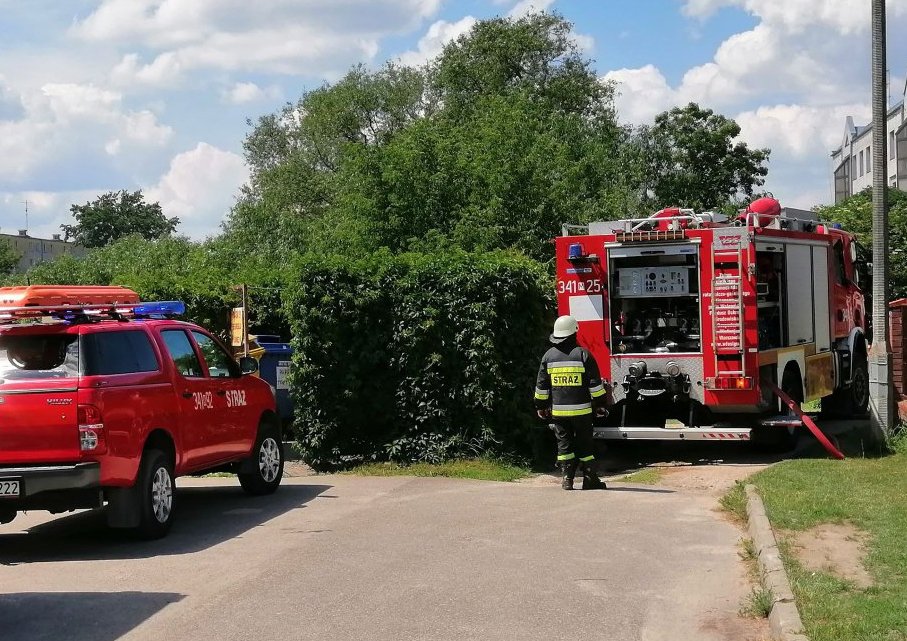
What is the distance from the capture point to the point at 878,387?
14.5 m

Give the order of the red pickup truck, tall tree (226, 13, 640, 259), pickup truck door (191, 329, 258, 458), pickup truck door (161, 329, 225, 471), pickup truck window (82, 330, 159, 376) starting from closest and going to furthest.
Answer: the red pickup truck < pickup truck window (82, 330, 159, 376) < pickup truck door (161, 329, 225, 471) < pickup truck door (191, 329, 258, 458) < tall tree (226, 13, 640, 259)

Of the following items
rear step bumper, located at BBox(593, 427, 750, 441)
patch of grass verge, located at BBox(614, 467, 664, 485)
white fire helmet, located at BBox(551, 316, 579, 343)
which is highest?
white fire helmet, located at BBox(551, 316, 579, 343)

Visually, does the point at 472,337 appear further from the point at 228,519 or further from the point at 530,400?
the point at 228,519

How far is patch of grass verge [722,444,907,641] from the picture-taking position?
6.12 metres

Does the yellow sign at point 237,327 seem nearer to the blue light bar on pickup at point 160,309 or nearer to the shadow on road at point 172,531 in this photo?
the shadow on road at point 172,531

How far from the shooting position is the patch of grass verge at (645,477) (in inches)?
499

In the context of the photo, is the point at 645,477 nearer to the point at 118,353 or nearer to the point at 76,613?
the point at 118,353

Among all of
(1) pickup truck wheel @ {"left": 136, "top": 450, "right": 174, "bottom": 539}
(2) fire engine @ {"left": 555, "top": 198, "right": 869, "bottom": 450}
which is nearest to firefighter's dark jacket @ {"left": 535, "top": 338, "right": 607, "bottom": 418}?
(2) fire engine @ {"left": 555, "top": 198, "right": 869, "bottom": 450}

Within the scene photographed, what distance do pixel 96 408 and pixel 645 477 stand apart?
6492 mm

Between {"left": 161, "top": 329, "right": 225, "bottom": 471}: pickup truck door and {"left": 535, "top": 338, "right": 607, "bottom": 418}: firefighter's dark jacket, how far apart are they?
3.36m

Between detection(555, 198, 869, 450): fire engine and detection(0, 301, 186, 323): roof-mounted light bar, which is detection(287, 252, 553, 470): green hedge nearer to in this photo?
detection(555, 198, 869, 450): fire engine

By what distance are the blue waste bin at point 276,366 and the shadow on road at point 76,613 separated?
760 centimetres

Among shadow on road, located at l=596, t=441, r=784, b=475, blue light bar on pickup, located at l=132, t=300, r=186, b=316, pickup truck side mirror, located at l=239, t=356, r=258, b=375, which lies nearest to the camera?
blue light bar on pickup, located at l=132, t=300, r=186, b=316

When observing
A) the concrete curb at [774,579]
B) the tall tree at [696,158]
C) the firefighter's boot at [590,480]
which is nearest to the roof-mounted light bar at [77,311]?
the firefighter's boot at [590,480]
